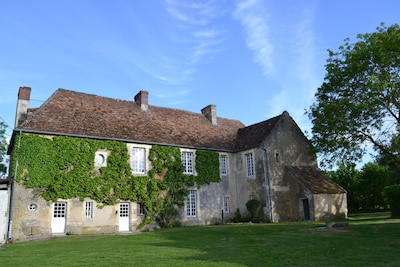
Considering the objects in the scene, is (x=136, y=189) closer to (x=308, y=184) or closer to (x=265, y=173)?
(x=265, y=173)

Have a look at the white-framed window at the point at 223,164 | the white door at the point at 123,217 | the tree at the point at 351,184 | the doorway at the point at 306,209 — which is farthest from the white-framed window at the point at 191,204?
the tree at the point at 351,184

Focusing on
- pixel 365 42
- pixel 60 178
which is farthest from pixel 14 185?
pixel 365 42

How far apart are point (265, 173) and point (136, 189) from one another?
966cm

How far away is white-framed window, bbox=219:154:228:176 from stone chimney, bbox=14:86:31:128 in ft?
46.8

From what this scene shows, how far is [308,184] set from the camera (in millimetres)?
24812

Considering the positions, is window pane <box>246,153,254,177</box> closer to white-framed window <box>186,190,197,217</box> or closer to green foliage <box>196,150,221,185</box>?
green foliage <box>196,150,221,185</box>

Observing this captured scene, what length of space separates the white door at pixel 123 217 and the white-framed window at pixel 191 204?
178 inches

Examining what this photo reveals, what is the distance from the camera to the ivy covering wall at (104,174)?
19047 millimetres

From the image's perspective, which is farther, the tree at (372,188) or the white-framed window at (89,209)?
the tree at (372,188)

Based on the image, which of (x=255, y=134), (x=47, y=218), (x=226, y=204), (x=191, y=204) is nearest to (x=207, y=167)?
(x=191, y=204)

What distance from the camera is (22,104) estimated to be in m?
21.0

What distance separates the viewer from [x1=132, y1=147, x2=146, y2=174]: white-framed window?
74.4ft

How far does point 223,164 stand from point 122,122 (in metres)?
8.75

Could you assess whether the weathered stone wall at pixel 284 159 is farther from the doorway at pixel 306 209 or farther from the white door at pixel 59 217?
the white door at pixel 59 217
